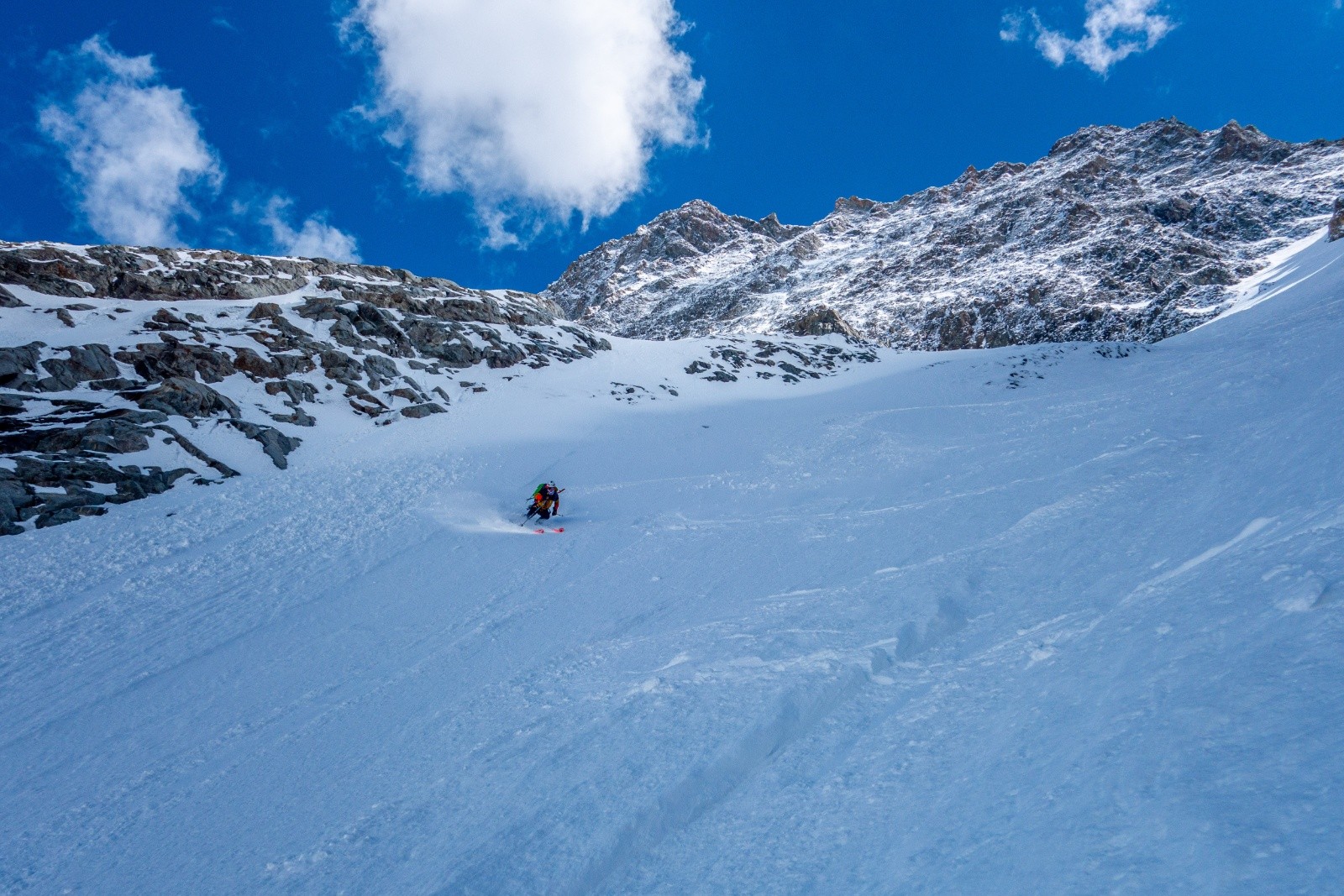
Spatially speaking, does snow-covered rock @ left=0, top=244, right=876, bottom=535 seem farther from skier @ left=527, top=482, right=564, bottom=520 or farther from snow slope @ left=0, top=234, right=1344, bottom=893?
skier @ left=527, top=482, right=564, bottom=520

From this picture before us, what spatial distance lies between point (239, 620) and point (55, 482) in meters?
8.88

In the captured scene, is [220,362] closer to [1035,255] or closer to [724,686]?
[724,686]

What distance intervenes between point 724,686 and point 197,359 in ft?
79.1

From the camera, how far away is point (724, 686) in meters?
6.22

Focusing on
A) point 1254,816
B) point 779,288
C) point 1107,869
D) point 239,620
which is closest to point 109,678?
point 239,620

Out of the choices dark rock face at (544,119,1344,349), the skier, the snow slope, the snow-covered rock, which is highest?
dark rock face at (544,119,1344,349)

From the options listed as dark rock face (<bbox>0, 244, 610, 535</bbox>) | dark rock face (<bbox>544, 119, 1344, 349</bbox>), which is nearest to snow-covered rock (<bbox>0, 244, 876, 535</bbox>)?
dark rock face (<bbox>0, 244, 610, 535</bbox>)

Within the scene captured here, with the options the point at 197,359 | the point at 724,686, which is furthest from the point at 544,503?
the point at 197,359

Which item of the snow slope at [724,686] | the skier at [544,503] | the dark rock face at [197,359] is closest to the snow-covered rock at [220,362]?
the dark rock face at [197,359]

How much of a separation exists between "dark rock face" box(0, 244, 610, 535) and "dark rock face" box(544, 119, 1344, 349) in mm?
38715

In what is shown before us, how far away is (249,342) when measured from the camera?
80.2ft

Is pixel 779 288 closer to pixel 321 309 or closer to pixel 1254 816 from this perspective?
pixel 321 309

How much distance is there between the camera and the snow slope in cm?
386

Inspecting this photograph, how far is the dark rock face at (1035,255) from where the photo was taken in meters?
64.5
